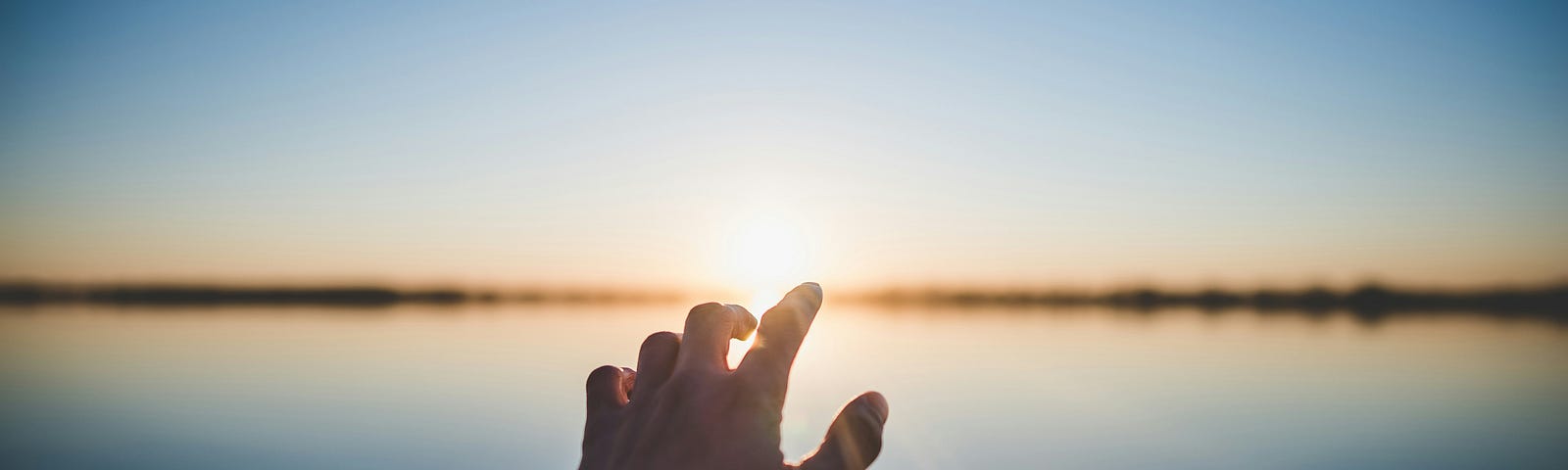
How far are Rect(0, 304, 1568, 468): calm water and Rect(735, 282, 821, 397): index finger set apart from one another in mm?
5460

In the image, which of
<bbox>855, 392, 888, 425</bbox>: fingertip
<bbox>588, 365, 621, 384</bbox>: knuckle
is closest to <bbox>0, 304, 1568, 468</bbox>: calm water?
<bbox>588, 365, 621, 384</bbox>: knuckle

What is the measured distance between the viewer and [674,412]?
955 millimetres

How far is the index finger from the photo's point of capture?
0.89 m

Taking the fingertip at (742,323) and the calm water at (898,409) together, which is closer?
the fingertip at (742,323)

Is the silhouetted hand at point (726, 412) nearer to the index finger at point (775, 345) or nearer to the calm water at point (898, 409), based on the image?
the index finger at point (775, 345)

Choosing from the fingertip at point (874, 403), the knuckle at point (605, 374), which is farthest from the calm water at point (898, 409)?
the fingertip at point (874, 403)

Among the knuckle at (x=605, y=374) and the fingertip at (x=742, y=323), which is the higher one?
the fingertip at (x=742, y=323)

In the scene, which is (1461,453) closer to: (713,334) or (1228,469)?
(1228,469)

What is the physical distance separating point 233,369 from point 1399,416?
17306 mm

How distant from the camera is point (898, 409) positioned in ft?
29.7

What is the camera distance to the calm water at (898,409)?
6945mm

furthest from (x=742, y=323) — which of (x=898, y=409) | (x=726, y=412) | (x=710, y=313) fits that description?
(x=898, y=409)

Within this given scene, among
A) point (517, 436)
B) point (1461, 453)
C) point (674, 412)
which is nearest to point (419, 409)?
point (517, 436)

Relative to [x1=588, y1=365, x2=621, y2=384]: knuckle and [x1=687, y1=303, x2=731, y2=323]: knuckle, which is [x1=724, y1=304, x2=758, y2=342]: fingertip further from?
[x1=588, y1=365, x2=621, y2=384]: knuckle
